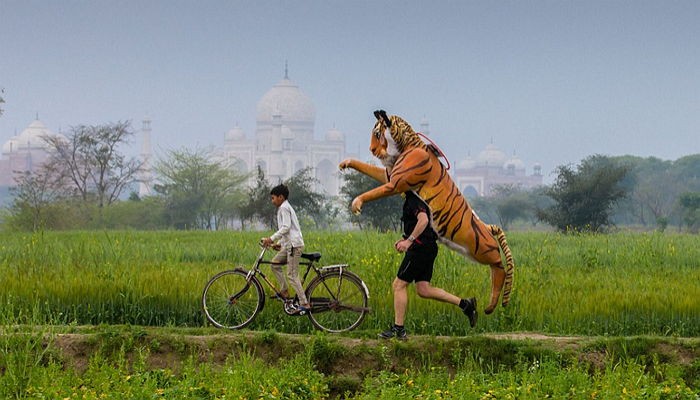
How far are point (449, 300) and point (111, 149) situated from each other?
2241 inches

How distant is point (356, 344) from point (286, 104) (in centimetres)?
15422

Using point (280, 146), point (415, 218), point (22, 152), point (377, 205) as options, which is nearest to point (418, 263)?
point (415, 218)

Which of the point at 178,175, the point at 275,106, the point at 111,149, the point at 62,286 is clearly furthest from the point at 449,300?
the point at 275,106

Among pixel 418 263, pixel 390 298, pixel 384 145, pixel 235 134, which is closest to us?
pixel 418 263

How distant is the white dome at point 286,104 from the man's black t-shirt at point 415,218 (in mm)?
148668

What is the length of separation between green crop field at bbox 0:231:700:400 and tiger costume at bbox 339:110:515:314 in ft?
3.18

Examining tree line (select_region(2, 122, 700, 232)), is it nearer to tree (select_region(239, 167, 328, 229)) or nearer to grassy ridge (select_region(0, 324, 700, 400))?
tree (select_region(239, 167, 328, 229))

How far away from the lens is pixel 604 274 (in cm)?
1603

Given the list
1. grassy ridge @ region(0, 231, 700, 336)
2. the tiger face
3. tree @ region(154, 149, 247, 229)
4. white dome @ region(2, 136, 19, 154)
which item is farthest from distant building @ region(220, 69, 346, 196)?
the tiger face

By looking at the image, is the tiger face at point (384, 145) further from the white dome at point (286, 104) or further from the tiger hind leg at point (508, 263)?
the white dome at point (286, 104)

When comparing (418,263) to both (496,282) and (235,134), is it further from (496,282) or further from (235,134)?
(235,134)

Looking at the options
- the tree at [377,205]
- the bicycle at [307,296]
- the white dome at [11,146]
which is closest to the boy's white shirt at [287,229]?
the bicycle at [307,296]

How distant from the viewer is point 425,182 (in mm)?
10008

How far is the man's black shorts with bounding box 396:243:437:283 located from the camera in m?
9.93
